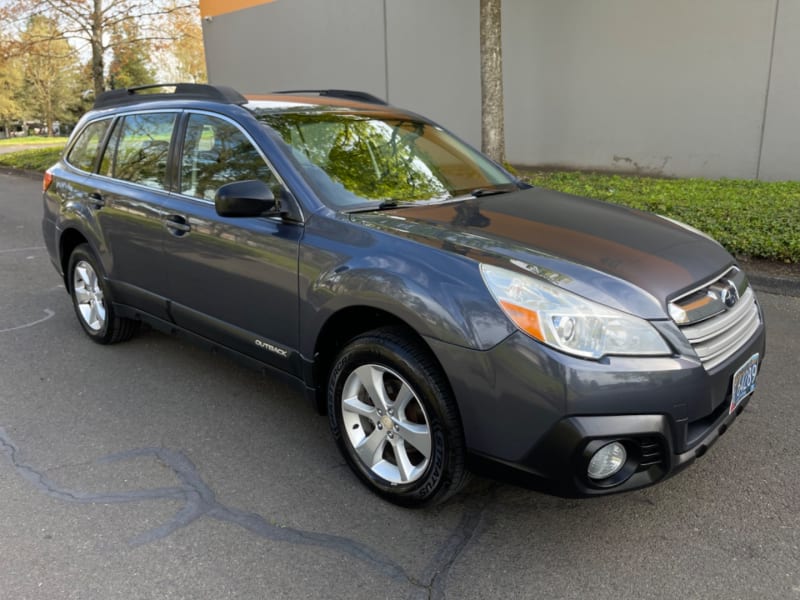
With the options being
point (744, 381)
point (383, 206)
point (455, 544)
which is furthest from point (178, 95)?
point (744, 381)

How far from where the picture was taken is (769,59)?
A: 9352 mm

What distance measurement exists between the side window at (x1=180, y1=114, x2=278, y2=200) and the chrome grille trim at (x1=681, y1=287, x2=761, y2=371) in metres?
2.02

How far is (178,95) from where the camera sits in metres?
4.02

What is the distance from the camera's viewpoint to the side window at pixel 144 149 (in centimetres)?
395

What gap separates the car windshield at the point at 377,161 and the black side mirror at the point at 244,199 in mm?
260

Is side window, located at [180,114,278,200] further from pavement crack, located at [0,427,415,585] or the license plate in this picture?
the license plate

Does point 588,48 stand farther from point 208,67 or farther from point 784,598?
point 208,67

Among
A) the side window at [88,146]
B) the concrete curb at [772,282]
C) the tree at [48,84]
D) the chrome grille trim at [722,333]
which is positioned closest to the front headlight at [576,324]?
the chrome grille trim at [722,333]

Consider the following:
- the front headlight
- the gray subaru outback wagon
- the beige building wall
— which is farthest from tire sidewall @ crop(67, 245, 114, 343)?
the beige building wall

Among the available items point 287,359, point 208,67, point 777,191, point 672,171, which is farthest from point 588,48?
point 208,67

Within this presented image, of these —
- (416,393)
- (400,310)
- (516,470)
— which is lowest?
(516,470)

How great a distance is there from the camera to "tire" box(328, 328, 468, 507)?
102 inches

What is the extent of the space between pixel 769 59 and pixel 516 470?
9374 mm

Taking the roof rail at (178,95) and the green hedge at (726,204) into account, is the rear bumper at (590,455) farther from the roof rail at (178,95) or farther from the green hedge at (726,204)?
the green hedge at (726,204)
